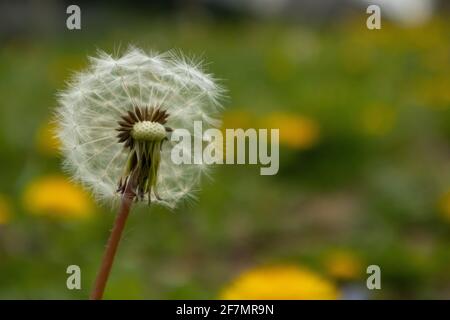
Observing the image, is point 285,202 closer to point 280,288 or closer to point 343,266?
point 343,266

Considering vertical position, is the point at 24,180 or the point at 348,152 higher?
the point at 348,152

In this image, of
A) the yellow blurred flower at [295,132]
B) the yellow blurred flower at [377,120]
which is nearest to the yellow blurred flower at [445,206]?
the yellow blurred flower at [295,132]

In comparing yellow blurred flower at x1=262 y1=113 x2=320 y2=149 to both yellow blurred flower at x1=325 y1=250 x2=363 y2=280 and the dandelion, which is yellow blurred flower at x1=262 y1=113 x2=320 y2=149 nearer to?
yellow blurred flower at x1=325 y1=250 x2=363 y2=280

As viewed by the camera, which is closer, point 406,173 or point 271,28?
point 406,173

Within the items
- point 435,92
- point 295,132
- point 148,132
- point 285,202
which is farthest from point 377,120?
point 148,132

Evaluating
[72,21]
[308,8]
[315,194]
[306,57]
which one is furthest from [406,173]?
[308,8]
